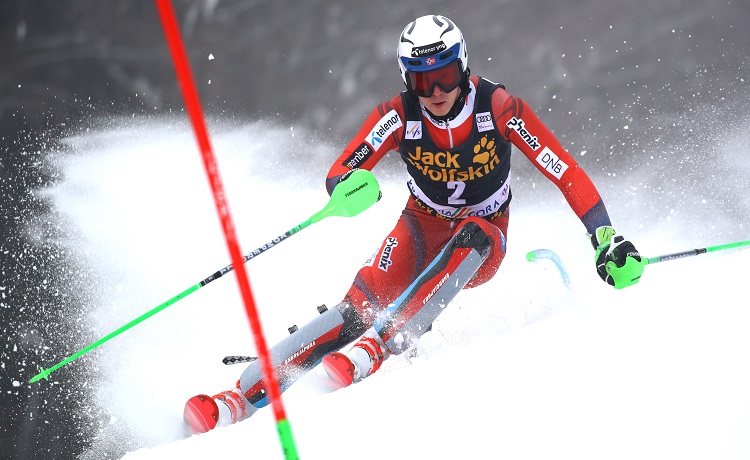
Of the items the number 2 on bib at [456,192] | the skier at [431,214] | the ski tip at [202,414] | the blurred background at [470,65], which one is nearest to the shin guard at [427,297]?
the skier at [431,214]

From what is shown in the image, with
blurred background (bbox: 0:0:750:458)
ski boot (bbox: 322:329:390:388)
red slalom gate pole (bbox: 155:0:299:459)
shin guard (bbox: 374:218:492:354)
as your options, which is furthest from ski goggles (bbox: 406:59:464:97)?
blurred background (bbox: 0:0:750:458)

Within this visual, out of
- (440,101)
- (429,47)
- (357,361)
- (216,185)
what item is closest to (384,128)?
(440,101)

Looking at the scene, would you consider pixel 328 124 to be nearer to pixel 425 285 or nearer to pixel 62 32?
pixel 62 32

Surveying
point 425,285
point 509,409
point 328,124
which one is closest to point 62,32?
point 328,124

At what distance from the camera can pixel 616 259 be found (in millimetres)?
2684

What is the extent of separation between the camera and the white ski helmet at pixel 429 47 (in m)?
2.65

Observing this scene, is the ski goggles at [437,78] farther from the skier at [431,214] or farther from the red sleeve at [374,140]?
the red sleeve at [374,140]

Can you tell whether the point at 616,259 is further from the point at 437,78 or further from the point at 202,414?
the point at 202,414

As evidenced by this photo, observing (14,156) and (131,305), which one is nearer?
(131,305)

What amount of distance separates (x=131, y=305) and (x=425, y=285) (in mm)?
2327

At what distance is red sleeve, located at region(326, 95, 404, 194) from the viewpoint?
9.69ft

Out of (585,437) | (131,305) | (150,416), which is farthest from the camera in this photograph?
(131,305)

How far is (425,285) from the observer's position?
8.81 ft

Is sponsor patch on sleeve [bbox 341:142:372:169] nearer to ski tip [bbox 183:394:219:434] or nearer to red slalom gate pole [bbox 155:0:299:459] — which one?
ski tip [bbox 183:394:219:434]
